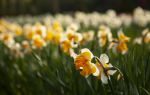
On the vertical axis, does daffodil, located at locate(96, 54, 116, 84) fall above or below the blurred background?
above

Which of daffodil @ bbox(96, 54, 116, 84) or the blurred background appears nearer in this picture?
daffodil @ bbox(96, 54, 116, 84)

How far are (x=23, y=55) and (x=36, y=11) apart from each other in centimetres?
1610

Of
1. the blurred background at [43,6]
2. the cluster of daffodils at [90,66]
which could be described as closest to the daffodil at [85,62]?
the cluster of daffodils at [90,66]

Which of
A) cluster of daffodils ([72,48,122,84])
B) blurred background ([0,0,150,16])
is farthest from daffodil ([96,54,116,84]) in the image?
blurred background ([0,0,150,16])

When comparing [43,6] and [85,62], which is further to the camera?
[43,6]

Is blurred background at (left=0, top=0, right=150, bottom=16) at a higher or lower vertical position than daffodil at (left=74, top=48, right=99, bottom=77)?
lower

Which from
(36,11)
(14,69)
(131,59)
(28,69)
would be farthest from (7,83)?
(36,11)

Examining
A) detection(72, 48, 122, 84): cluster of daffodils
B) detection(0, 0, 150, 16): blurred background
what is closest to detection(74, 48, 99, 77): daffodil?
detection(72, 48, 122, 84): cluster of daffodils

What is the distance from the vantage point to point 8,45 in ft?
13.1

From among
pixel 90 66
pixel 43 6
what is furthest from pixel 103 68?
pixel 43 6

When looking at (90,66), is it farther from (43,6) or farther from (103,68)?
(43,6)

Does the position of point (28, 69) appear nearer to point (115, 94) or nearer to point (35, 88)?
point (35, 88)

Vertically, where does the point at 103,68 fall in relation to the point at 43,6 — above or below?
above

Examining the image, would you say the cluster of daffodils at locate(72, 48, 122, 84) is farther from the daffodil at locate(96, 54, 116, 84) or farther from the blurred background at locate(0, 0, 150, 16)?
the blurred background at locate(0, 0, 150, 16)
